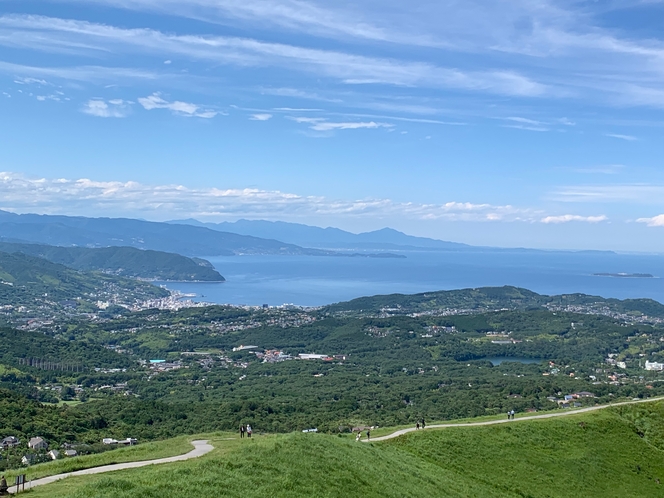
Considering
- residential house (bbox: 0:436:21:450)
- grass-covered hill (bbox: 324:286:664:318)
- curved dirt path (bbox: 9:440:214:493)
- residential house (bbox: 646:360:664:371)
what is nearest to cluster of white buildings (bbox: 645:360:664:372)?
residential house (bbox: 646:360:664:371)

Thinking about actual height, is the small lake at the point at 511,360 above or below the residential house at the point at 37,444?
below

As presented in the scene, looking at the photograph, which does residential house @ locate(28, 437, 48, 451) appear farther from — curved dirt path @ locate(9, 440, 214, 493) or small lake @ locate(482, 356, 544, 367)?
small lake @ locate(482, 356, 544, 367)

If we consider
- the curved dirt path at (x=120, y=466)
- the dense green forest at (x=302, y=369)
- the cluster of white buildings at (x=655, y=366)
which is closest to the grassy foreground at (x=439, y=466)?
the curved dirt path at (x=120, y=466)

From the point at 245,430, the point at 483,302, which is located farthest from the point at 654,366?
the point at 483,302

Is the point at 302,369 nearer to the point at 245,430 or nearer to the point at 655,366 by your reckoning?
the point at 655,366

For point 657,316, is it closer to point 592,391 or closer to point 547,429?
point 592,391

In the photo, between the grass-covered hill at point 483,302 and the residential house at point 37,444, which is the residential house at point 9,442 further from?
the grass-covered hill at point 483,302
